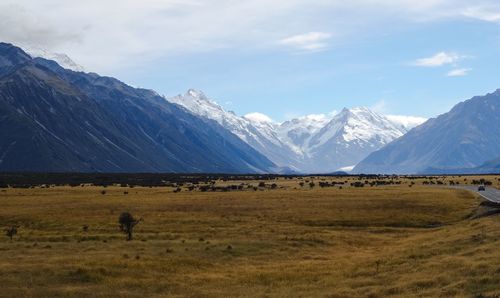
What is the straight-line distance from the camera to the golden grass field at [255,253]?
121 feet

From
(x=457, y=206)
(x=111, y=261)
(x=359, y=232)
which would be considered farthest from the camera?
(x=457, y=206)

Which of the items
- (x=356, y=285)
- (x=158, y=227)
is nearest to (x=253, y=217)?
(x=158, y=227)

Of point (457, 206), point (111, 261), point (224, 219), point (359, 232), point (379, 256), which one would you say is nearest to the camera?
point (111, 261)

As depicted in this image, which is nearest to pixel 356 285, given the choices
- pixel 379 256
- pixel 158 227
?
pixel 379 256

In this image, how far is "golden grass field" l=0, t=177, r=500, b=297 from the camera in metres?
36.9

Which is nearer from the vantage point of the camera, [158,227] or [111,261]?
[111,261]

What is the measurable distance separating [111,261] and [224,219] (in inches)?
1239

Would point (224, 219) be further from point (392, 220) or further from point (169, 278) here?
point (169, 278)

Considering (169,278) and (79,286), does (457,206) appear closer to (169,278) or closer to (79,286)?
(169,278)

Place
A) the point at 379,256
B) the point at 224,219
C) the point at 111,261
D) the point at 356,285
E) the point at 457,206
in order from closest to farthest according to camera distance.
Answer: the point at 356,285 → the point at 111,261 → the point at 379,256 → the point at 224,219 → the point at 457,206

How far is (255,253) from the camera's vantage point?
171 feet

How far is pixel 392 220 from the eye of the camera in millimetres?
75125

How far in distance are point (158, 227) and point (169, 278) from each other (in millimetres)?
26727

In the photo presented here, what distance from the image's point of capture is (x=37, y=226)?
6956 cm
